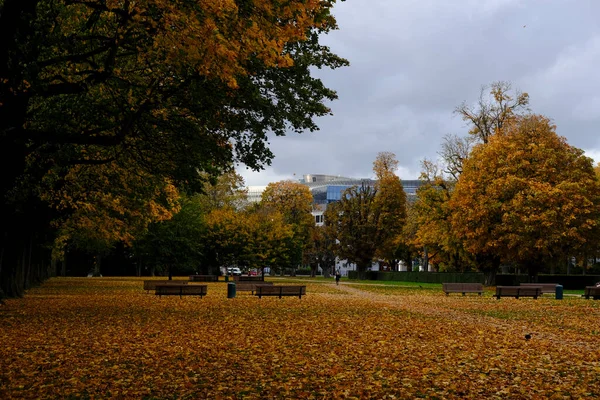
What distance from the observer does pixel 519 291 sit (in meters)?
34.8

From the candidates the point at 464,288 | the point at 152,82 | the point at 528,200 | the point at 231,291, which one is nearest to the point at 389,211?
the point at 528,200

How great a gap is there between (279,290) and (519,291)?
12.5 m

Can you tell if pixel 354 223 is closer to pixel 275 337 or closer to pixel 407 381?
pixel 275 337

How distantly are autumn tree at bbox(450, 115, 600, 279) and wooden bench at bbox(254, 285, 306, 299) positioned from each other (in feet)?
65.2

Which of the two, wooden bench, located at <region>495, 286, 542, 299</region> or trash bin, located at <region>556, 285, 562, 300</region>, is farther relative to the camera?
trash bin, located at <region>556, 285, 562, 300</region>

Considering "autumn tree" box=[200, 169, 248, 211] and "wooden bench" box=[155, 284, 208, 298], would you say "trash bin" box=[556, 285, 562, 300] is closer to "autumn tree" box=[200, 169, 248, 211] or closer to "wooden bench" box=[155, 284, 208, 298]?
"wooden bench" box=[155, 284, 208, 298]

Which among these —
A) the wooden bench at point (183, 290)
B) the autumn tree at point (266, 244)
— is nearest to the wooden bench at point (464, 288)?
the wooden bench at point (183, 290)

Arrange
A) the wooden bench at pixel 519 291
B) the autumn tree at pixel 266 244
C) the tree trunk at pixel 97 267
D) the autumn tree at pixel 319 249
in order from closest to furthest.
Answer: the wooden bench at pixel 519 291
the autumn tree at pixel 266 244
the tree trunk at pixel 97 267
the autumn tree at pixel 319 249

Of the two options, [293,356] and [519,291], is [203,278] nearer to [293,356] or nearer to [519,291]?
[519,291]

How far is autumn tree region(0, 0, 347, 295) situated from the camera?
10602 millimetres

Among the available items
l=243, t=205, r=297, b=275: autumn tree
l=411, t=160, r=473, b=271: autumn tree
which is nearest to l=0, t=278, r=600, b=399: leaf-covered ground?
l=411, t=160, r=473, b=271: autumn tree

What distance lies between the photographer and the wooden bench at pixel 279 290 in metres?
32.0

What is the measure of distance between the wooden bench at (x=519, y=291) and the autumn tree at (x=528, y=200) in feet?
36.3

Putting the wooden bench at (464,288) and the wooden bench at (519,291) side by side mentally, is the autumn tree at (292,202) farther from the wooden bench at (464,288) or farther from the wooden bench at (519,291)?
the wooden bench at (519,291)
